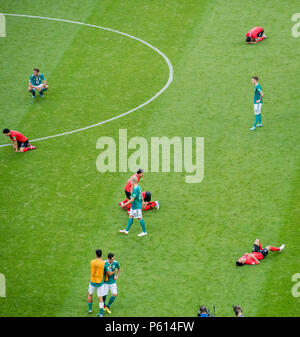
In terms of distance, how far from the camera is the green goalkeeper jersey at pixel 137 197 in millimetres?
19688

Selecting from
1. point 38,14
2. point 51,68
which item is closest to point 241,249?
point 51,68

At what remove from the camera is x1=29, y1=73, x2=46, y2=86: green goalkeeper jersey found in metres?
26.9

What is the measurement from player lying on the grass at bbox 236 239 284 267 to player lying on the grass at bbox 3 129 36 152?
372 inches

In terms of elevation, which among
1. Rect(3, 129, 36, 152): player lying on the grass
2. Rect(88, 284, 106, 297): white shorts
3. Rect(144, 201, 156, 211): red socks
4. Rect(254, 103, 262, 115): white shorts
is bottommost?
Rect(88, 284, 106, 297): white shorts

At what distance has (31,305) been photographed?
17984 millimetres

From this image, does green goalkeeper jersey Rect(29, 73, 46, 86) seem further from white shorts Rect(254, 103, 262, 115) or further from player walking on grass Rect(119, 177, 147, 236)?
player walking on grass Rect(119, 177, 147, 236)

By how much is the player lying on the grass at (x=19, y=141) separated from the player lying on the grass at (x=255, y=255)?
945 cm

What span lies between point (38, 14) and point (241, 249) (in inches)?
734

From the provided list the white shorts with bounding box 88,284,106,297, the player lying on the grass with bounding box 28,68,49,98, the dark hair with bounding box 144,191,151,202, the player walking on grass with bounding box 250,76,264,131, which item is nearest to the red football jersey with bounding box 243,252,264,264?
the dark hair with bounding box 144,191,151,202

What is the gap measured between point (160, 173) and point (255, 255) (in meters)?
5.37

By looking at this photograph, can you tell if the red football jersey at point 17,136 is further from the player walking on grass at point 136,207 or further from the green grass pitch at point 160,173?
the player walking on grass at point 136,207

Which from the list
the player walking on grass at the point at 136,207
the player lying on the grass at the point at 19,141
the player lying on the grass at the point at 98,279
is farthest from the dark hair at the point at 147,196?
the player lying on the grass at the point at 19,141

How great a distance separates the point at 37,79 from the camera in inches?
1061
